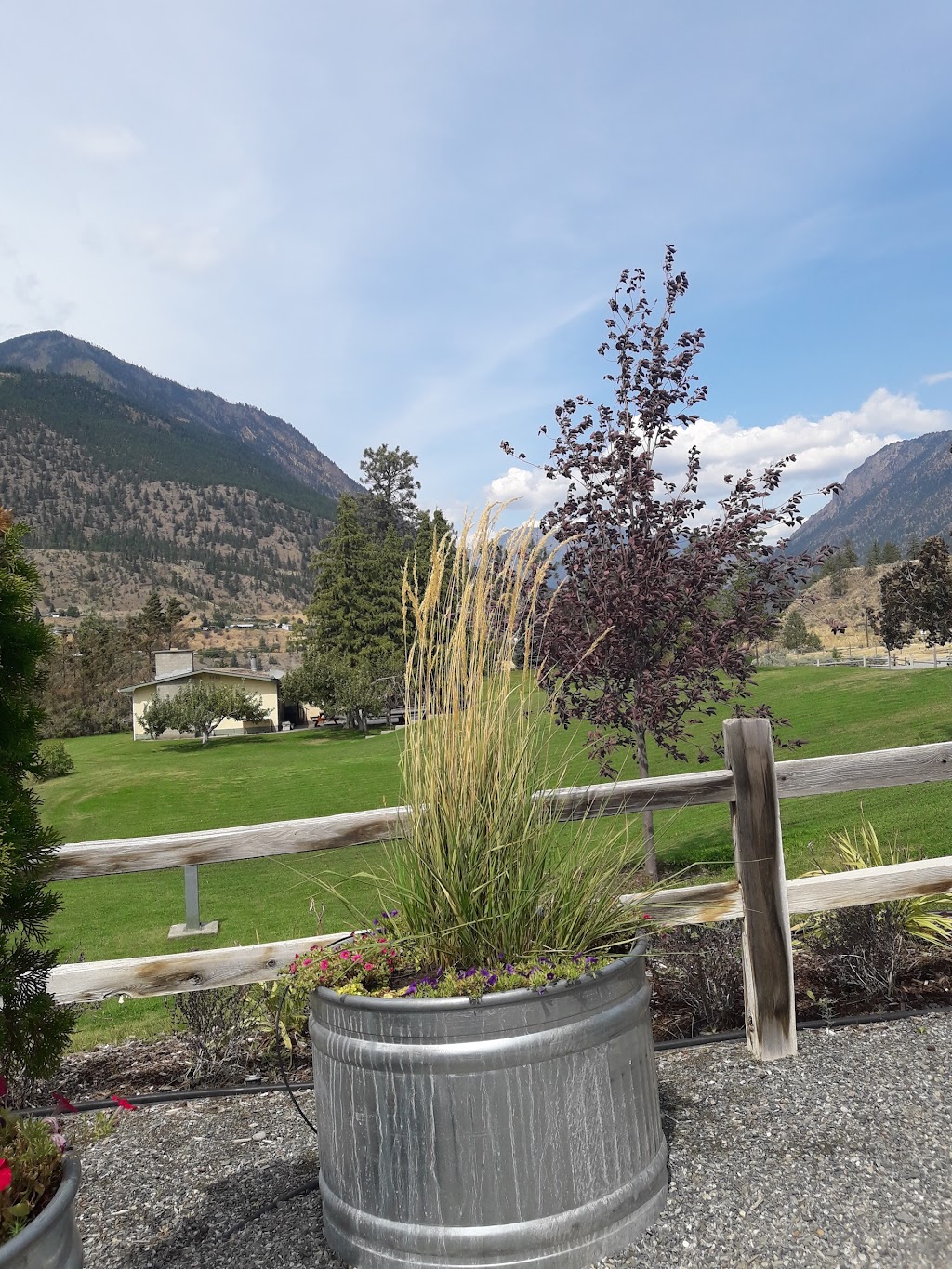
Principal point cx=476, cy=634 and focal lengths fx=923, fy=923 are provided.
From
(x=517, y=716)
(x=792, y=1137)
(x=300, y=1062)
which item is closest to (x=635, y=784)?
(x=517, y=716)

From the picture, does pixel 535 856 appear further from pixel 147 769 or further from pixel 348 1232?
pixel 147 769

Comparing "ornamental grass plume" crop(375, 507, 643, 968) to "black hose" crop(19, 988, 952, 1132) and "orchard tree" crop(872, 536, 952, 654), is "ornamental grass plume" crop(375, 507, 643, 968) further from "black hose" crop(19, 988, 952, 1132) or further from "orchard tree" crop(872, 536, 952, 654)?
"orchard tree" crop(872, 536, 952, 654)

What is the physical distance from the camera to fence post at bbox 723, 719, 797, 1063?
328 cm

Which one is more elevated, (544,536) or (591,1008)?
(544,536)

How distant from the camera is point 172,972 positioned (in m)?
3.05

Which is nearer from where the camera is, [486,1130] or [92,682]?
[486,1130]

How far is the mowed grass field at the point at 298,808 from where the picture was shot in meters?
8.78

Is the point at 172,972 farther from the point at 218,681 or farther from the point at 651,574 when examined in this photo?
the point at 218,681

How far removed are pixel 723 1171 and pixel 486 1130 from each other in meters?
0.89

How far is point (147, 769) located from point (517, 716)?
3390 centimetres

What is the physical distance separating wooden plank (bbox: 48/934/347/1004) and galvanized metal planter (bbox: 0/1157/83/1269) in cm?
167

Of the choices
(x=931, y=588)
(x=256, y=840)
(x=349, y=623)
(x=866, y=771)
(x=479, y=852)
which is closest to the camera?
(x=479, y=852)

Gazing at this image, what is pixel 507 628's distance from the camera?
2.61 meters

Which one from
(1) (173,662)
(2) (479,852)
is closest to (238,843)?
(2) (479,852)
